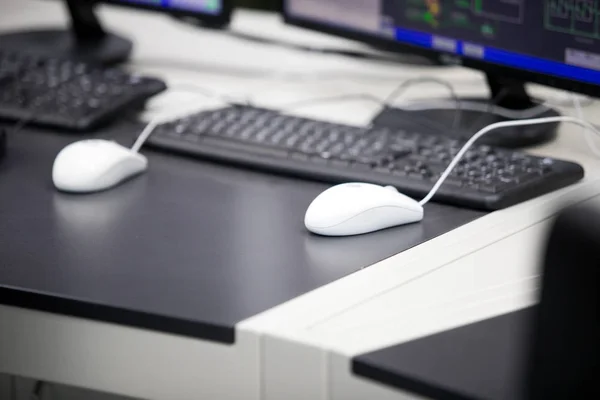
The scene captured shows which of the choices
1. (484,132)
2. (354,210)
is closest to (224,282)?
(354,210)

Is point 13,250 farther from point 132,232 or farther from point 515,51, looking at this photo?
point 515,51

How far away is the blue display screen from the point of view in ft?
5.10

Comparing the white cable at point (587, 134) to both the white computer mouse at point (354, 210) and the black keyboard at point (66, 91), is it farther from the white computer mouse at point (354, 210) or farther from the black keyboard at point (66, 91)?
the black keyboard at point (66, 91)

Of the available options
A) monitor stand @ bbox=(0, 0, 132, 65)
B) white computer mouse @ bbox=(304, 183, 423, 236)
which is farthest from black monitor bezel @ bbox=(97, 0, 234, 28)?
white computer mouse @ bbox=(304, 183, 423, 236)

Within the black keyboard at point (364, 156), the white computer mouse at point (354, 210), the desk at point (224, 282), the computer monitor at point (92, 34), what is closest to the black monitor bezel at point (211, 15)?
the computer monitor at point (92, 34)

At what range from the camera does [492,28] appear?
128cm

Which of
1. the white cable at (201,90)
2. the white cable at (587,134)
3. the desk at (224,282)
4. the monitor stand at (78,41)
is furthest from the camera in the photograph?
the monitor stand at (78,41)

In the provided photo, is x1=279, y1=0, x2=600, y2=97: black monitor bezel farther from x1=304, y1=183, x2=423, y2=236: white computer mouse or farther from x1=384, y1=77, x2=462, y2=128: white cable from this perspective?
x1=304, y1=183, x2=423, y2=236: white computer mouse

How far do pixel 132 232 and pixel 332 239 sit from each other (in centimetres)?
19

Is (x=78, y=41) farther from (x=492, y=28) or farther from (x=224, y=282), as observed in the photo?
(x=224, y=282)

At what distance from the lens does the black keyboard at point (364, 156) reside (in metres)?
1.09

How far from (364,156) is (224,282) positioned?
12.0 inches

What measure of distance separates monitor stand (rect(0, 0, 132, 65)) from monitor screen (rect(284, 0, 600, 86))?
0.37 meters

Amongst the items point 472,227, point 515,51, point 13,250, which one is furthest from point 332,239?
point 515,51
